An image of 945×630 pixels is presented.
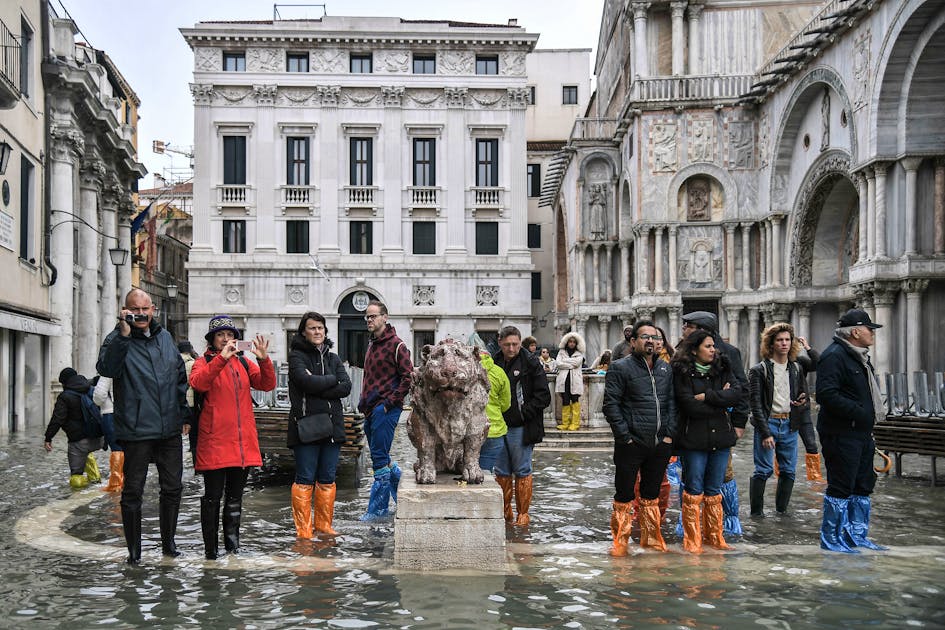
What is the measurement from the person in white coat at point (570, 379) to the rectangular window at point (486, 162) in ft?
78.7

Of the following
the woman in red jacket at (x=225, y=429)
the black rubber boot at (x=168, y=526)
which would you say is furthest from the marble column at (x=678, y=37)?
the black rubber boot at (x=168, y=526)

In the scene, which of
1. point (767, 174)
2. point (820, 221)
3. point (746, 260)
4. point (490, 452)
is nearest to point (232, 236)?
point (746, 260)

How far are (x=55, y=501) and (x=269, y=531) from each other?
3.20m

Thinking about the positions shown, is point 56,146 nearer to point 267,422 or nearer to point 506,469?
point 267,422

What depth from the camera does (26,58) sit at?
63.7 feet

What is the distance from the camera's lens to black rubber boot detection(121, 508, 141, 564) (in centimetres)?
660

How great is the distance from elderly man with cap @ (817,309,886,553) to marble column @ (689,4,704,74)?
22.6m

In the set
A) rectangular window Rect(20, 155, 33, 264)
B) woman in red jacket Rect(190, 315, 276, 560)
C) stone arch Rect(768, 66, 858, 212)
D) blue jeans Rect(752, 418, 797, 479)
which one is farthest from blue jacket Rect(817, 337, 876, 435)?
rectangular window Rect(20, 155, 33, 264)

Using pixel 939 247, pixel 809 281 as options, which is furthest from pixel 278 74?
pixel 939 247

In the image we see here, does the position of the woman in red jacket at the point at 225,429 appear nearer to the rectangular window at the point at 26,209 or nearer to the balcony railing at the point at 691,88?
the rectangular window at the point at 26,209

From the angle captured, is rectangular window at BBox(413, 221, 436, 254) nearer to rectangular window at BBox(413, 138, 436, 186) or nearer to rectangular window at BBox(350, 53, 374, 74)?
rectangular window at BBox(413, 138, 436, 186)

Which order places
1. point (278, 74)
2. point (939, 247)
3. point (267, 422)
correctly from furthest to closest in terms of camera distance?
point (278, 74), point (939, 247), point (267, 422)

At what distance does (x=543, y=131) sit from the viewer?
163ft

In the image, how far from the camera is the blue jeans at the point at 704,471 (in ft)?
23.7
